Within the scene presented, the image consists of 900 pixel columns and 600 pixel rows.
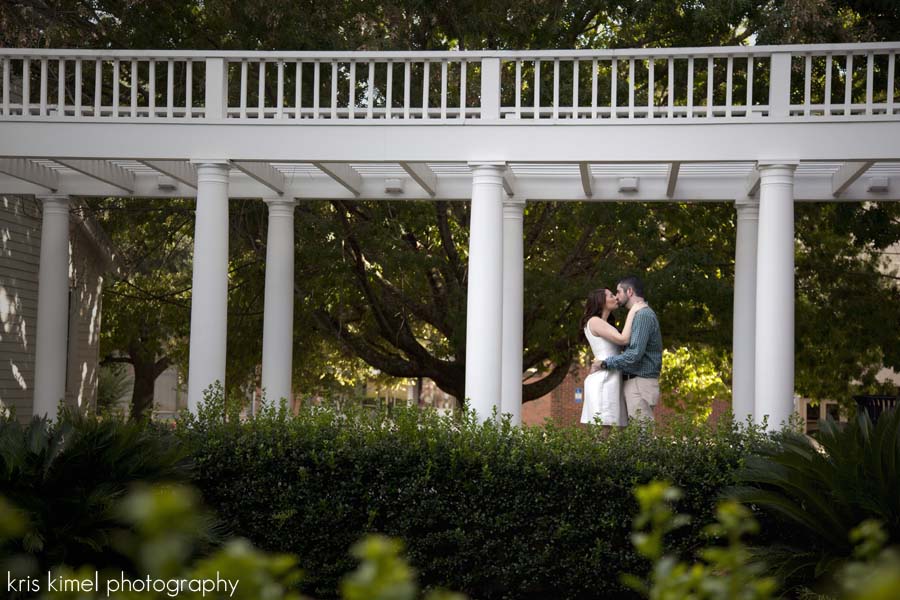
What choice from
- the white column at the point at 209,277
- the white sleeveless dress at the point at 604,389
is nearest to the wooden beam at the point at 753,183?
the white sleeveless dress at the point at 604,389

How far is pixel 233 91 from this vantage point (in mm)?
17688

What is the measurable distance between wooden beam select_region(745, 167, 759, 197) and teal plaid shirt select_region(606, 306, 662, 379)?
272cm

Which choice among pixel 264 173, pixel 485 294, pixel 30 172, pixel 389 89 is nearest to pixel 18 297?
pixel 30 172

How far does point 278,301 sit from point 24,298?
5708mm

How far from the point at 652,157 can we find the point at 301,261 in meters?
9.07

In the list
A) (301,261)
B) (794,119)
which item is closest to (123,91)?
(301,261)

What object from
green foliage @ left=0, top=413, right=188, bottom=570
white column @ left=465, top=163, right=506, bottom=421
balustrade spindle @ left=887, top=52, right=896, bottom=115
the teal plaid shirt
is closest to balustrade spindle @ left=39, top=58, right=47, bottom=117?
white column @ left=465, top=163, right=506, bottom=421

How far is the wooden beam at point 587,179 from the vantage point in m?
11.6

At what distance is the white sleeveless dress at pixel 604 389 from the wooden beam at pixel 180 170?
558 cm

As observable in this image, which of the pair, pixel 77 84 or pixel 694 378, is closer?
pixel 77 84

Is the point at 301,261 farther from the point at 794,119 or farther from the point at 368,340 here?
the point at 794,119

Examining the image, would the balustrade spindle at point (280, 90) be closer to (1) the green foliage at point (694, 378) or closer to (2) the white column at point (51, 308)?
(2) the white column at point (51, 308)

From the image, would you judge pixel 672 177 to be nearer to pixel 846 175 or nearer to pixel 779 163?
pixel 779 163

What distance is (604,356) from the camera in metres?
9.81
